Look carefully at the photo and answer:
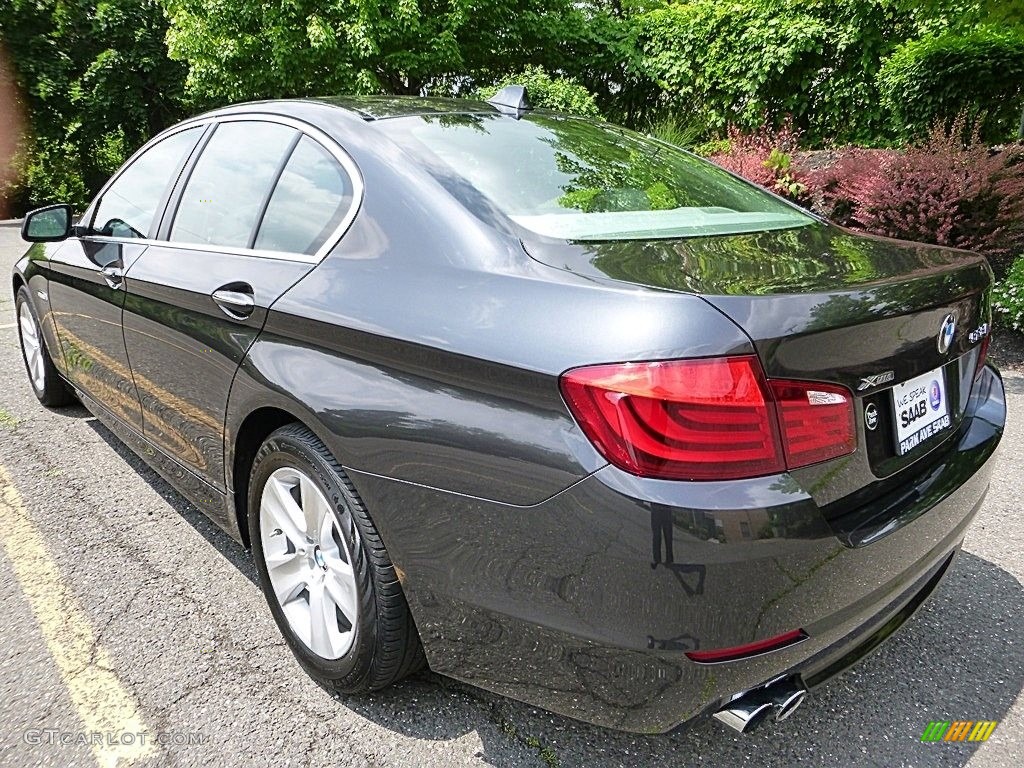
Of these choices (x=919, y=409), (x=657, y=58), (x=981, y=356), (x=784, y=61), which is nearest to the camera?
(x=919, y=409)

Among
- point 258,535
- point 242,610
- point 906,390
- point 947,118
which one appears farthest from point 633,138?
point 947,118

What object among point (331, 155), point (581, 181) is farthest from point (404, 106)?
point (581, 181)

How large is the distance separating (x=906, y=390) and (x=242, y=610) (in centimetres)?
211

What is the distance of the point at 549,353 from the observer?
1.43m

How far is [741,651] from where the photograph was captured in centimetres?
142

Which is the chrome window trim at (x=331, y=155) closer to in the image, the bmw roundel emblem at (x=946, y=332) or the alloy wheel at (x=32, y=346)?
the bmw roundel emblem at (x=946, y=332)

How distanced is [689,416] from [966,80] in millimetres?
9813

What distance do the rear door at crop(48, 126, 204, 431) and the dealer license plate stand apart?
253 centimetres

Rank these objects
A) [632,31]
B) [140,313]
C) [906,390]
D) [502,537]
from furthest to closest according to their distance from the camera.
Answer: [632,31], [140,313], [906,390], [502,537]

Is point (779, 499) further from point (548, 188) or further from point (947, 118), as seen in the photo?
point (947, 118)

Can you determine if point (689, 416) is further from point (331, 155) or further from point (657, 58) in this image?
point (657, 58)

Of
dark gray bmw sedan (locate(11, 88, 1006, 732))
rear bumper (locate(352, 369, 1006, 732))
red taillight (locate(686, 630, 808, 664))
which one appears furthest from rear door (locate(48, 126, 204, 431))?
Result: red taillight (locate(686, 630, 808, 664))

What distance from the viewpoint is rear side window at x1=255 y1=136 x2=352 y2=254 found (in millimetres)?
2043

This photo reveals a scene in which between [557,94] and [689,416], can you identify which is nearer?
[689,416]
